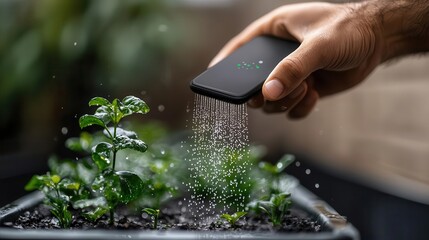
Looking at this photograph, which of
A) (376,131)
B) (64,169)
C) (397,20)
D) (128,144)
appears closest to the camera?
(128,144)

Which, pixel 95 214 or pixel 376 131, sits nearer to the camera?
pixel 95 214

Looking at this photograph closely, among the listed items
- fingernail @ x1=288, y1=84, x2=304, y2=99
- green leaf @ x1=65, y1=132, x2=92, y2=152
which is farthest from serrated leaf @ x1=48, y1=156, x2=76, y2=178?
fingernail @ x1=288, y1=84, x2=304, y2=99

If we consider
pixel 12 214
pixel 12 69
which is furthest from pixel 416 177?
pixel 12 69

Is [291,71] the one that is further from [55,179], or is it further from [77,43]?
[77,43]

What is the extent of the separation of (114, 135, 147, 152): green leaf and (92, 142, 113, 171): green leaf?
0.01 m

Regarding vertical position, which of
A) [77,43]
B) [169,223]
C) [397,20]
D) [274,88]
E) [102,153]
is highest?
[77,43]

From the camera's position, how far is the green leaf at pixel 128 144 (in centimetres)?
79

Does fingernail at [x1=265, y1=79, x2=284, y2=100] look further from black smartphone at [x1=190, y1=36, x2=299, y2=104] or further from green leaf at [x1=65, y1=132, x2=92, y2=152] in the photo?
green leaf at [x1=65, y1=132, x2=92, y2=152]

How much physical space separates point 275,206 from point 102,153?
30 cm

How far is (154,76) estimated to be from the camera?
283cm

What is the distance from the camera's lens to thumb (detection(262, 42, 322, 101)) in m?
0.84

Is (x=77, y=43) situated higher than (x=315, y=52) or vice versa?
(x=77, y=43)

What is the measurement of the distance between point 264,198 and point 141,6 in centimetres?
219

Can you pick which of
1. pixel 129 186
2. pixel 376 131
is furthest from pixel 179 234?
pixel 376 131
